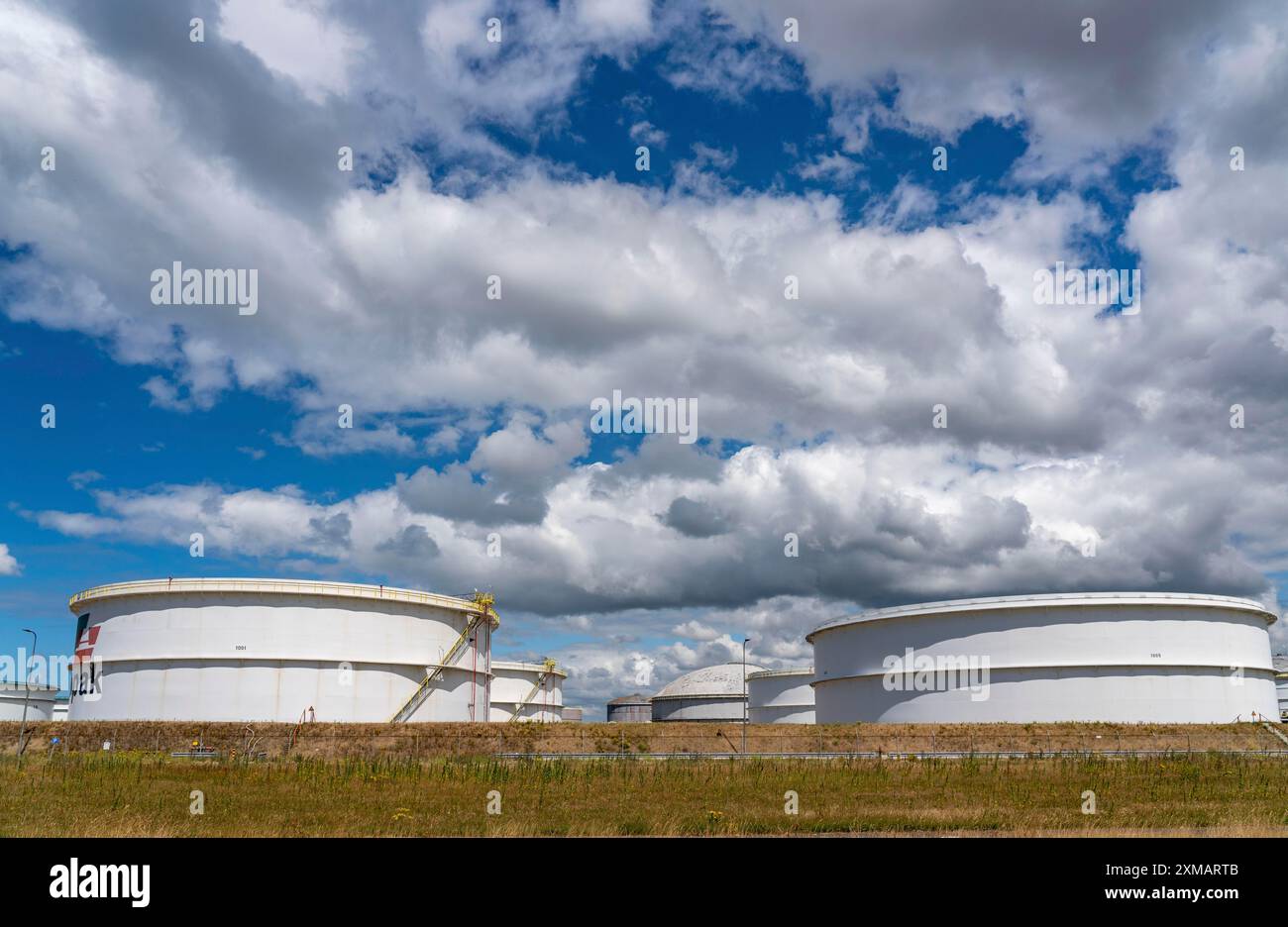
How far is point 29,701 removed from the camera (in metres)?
85.0

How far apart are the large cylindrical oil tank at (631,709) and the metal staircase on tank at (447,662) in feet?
193

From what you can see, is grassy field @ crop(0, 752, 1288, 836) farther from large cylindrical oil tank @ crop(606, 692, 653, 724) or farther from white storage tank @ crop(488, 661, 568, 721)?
large cylindrical oil tank @ crop(606, 692, 653, 724)

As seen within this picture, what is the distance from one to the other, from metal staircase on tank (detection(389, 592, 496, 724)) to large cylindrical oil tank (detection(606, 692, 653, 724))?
5870 cm

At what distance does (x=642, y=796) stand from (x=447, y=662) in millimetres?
33220

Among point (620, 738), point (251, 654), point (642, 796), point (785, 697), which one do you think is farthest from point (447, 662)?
point (785, 697)

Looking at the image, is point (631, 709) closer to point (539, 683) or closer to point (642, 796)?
point (539, 683)

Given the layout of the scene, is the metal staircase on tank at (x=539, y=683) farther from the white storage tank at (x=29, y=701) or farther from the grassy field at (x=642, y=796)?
the grassy field at (x=642, y=796)

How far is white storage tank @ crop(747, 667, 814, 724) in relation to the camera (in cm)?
8012

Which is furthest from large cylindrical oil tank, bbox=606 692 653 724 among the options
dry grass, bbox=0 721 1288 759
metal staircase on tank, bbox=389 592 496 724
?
dry grass, bbox=0 721 1288 759

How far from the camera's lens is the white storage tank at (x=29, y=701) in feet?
270

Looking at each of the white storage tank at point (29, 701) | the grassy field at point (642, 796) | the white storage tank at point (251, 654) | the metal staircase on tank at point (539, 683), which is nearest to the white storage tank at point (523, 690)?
the metal staircase on tank at point (539, 683)
